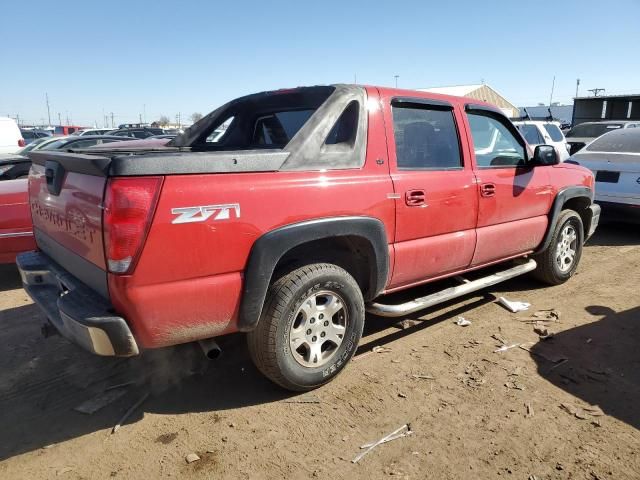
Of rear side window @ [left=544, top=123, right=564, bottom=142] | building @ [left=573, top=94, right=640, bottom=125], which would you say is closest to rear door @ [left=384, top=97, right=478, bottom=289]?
rear side window @ [left=544, top=123, right=564, bottom=142]

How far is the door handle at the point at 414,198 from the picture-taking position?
337cm

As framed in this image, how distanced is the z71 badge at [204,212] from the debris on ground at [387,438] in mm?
1413

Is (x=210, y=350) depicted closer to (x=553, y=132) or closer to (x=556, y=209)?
(x=556, y=209)

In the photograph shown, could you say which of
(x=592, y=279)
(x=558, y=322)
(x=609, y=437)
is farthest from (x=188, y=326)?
(x=592, y=279)

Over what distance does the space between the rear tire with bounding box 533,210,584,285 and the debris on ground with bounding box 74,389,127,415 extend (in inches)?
161

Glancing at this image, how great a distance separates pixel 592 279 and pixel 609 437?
3.10m

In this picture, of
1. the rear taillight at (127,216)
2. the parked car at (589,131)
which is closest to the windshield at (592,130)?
the parked car at (589,131)

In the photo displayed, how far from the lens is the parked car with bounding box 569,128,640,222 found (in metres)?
6.85

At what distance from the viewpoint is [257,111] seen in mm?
4117

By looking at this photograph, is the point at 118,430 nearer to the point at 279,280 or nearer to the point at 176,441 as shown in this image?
the point at 176,441

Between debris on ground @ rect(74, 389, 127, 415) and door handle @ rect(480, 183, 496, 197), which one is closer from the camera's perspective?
debris on ground @ rect(74, 389, 127, 415)

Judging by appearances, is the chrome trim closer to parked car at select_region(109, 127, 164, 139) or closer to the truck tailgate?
the truck tailgate

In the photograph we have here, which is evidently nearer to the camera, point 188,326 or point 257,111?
point 188,326

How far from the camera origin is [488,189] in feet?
13.1
